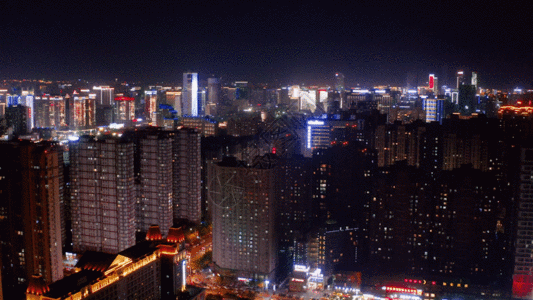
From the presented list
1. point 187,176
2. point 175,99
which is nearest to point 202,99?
point 175,99

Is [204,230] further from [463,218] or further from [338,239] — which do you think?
[463,218]

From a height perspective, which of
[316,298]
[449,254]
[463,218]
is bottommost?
[316,298]

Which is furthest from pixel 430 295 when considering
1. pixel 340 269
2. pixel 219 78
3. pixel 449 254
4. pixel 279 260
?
pixel 219 78

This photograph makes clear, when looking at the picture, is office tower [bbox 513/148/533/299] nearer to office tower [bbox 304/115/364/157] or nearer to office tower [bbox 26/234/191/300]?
office tower [bbox 304/115/364/157]

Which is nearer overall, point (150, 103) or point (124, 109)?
point (124, 109)

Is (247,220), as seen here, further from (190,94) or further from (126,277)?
(190,94)

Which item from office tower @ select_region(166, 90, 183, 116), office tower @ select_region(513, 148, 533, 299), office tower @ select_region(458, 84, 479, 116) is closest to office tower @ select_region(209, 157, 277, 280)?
office tower @ select_region(513, 148, 533, 299)
